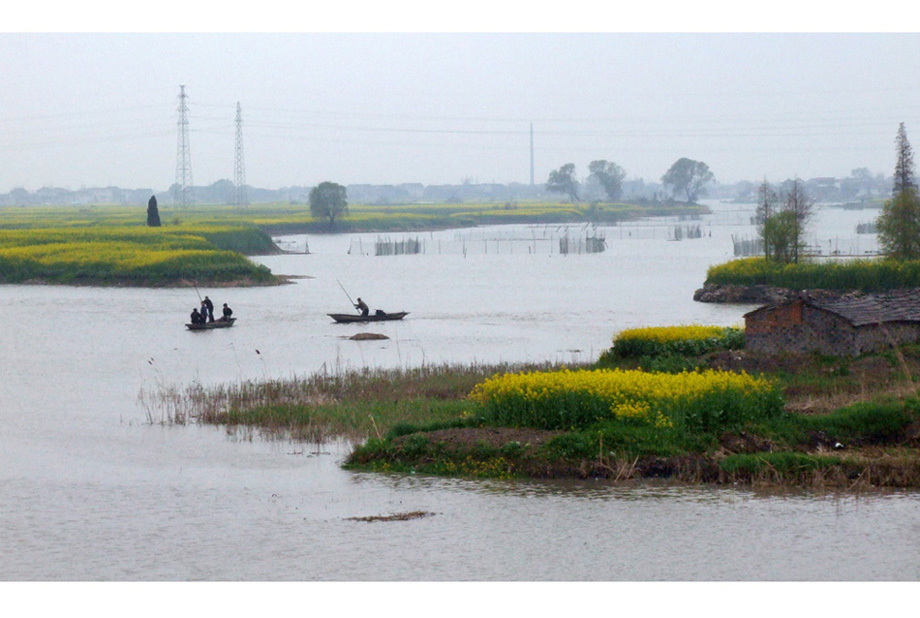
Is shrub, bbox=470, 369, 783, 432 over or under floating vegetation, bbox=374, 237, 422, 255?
under

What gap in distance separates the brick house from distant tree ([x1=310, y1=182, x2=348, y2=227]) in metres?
124

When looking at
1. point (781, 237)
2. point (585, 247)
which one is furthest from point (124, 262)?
point (585, 247)

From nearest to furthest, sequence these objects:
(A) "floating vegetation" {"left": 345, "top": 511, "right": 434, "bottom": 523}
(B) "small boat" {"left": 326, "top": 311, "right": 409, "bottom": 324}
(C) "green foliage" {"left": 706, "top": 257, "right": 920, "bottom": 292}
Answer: (A) "floating vegetation" {"left": 345, "top": 511, "right": 434, "bottom": 523} < (B) "small boat" {"left": 326, "top": 311, "right": 409, "bottom": 324} < (C) "green foliage" {"left": 706, "top": 257, "right": 920, "bottom": 292}

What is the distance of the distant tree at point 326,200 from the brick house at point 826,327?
4892 inches

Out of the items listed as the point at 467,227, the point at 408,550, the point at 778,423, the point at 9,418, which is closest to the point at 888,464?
the point at 778,423

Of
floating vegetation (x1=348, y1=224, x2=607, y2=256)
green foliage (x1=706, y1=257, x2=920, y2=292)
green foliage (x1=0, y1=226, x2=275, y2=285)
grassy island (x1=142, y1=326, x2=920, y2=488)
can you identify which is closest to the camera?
grassy island (x1=142, y1=326, x2=920, y2=488)

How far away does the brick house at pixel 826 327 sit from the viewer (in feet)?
83.7

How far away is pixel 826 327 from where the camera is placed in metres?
25.9

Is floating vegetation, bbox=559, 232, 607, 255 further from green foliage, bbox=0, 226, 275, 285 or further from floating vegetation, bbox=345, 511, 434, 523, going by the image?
floating vegetation, bbox=345, 511, 434, 523

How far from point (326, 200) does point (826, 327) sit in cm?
12583

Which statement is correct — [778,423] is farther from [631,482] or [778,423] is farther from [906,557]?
[906,557]

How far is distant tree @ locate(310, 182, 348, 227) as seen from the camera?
148250 mm

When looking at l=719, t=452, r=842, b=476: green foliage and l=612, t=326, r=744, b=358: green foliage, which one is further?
l=612, t=326, r=744, b=358: green foliage

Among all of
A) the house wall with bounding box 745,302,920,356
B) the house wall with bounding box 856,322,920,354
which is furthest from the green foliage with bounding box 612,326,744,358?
the house wall with bounding box 856,322,920,354
